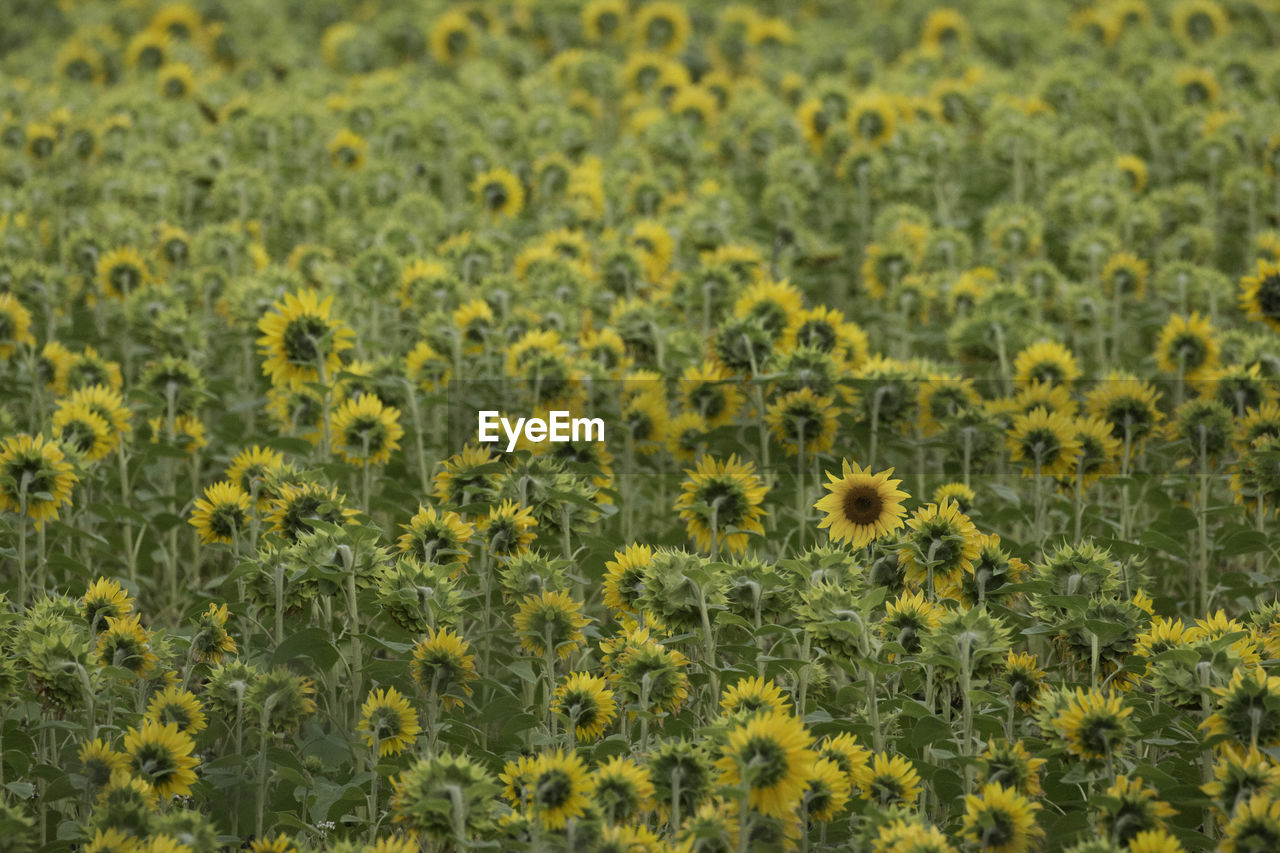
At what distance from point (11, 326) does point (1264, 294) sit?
3.89 meters

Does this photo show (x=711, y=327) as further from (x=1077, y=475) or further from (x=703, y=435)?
(x=1077, y=475)

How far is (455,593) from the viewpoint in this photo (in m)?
3.30

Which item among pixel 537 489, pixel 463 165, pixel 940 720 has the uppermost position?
pixel 463 165

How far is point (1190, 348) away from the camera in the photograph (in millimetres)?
4688

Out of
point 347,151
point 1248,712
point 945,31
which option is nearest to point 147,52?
point 347,151

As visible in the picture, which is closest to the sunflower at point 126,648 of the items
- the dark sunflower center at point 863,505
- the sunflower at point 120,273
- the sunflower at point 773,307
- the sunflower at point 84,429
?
the sunflower at point 84,429

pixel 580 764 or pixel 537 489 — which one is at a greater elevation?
pixel 537 489

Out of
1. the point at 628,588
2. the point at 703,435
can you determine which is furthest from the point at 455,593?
the point at 703,435

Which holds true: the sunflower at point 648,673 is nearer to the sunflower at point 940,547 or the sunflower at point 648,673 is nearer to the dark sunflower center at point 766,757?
the dark sunflower center at point 766,757

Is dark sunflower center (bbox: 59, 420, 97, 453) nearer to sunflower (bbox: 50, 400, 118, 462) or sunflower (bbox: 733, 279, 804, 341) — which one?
sunflower (bbox: 50, 400, 118, 462)

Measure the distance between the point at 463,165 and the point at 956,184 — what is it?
7.65ft

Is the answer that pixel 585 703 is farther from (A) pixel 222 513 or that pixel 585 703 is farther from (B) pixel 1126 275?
(B) pixel 1126 275

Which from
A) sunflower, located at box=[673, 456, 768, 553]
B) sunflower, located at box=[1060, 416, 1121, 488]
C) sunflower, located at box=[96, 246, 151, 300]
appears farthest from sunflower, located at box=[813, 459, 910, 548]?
sunflower, located at box=[96, 246, 151, 300]

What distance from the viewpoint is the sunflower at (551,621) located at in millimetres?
3285
